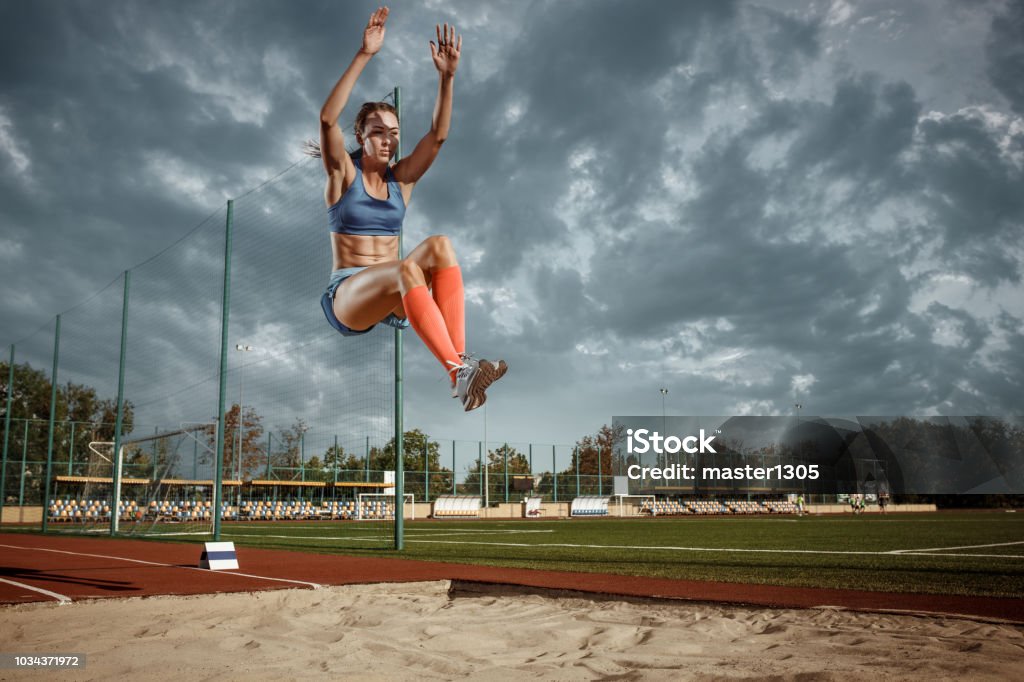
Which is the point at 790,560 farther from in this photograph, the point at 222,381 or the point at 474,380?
the point at 222,381

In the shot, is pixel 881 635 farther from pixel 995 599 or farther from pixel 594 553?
pixel 594 553

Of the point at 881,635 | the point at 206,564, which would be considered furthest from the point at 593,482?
the point at 881,635

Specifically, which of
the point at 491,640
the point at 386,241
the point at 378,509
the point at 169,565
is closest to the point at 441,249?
the point at 386,241

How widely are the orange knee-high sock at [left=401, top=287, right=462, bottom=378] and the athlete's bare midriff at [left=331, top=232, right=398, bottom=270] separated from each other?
0.81 metres

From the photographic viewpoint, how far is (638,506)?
5481cm

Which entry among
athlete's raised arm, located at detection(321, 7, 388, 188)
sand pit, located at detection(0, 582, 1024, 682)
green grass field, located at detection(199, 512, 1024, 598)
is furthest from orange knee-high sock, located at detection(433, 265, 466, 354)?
green grass field, located at detection(199, 512, 1024, 598)

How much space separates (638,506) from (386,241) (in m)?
52.4

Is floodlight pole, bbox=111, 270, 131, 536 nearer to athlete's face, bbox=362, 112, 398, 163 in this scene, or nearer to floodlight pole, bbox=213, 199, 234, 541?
floodlight pole, bbox=213, 199, 234, 541

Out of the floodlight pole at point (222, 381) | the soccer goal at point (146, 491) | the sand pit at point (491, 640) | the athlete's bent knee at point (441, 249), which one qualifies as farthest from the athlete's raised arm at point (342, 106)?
the soccer goal at point (146, 491)

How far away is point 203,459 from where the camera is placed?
2141cm

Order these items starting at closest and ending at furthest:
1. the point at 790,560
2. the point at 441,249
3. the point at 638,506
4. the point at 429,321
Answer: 1. the point at 429,321
2. the point at 441,249
3. the point at 790,560
4. the point at 638,506

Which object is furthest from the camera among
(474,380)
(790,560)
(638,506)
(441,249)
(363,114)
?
(638,506)

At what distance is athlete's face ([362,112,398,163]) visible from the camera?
492cm

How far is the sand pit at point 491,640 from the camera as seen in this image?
423 centimetres
